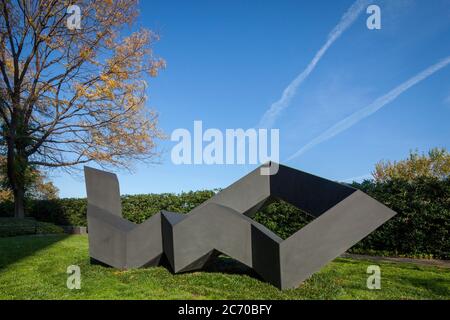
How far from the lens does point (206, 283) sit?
6312mm

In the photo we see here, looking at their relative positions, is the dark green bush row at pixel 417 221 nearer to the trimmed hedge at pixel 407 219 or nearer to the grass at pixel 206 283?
the trimmed hedge at pixel 407 219

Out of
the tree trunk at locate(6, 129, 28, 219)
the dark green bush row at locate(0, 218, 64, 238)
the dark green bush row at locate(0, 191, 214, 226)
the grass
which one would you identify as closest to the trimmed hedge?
the grass

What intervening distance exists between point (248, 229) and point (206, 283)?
3.90ft

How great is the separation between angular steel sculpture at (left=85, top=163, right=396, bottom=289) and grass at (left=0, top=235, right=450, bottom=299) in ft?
1.09

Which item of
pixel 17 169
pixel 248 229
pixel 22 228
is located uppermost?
pixel 17 169

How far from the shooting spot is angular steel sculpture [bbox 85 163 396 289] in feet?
19.1

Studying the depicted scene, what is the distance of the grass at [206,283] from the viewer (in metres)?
5.65

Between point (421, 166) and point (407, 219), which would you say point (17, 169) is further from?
point (421, 166)

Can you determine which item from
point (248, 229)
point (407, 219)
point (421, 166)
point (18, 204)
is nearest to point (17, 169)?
point (18, 204)

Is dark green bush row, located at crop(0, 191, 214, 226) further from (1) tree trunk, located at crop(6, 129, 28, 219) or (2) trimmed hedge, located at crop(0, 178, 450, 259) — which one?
(2) trimmed hedge, located at crop(0, 178, 450, 259)

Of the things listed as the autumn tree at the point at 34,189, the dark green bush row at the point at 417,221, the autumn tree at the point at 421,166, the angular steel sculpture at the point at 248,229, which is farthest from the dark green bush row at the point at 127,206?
the autumn tree at the point at 421,166

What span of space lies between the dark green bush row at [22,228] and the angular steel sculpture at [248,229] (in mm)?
9663
